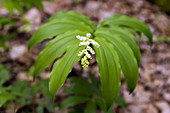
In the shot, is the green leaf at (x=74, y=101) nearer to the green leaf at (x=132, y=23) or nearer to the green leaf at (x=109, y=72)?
the green leaf at (x=109, y=72)

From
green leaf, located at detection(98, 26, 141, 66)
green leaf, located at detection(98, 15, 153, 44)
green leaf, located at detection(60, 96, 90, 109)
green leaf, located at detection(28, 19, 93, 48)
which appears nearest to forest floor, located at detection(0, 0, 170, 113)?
green leaf, located at detection(60, 96, 90, 109)

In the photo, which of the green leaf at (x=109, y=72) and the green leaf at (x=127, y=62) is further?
the green leaf at (x=127, y=62)

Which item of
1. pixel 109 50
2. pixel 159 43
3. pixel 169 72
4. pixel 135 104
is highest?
pixel 109 50

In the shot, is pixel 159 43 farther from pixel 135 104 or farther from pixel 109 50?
pixel 109 50

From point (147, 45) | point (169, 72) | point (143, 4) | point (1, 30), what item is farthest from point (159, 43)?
point (1, 30)

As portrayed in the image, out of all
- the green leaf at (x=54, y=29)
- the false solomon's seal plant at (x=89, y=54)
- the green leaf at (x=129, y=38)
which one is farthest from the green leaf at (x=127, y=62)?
the green leaf at (x=54, y=29)

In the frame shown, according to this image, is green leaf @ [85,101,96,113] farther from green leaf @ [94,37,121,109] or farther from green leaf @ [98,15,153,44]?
green leaf @ [98,15,153,44]
